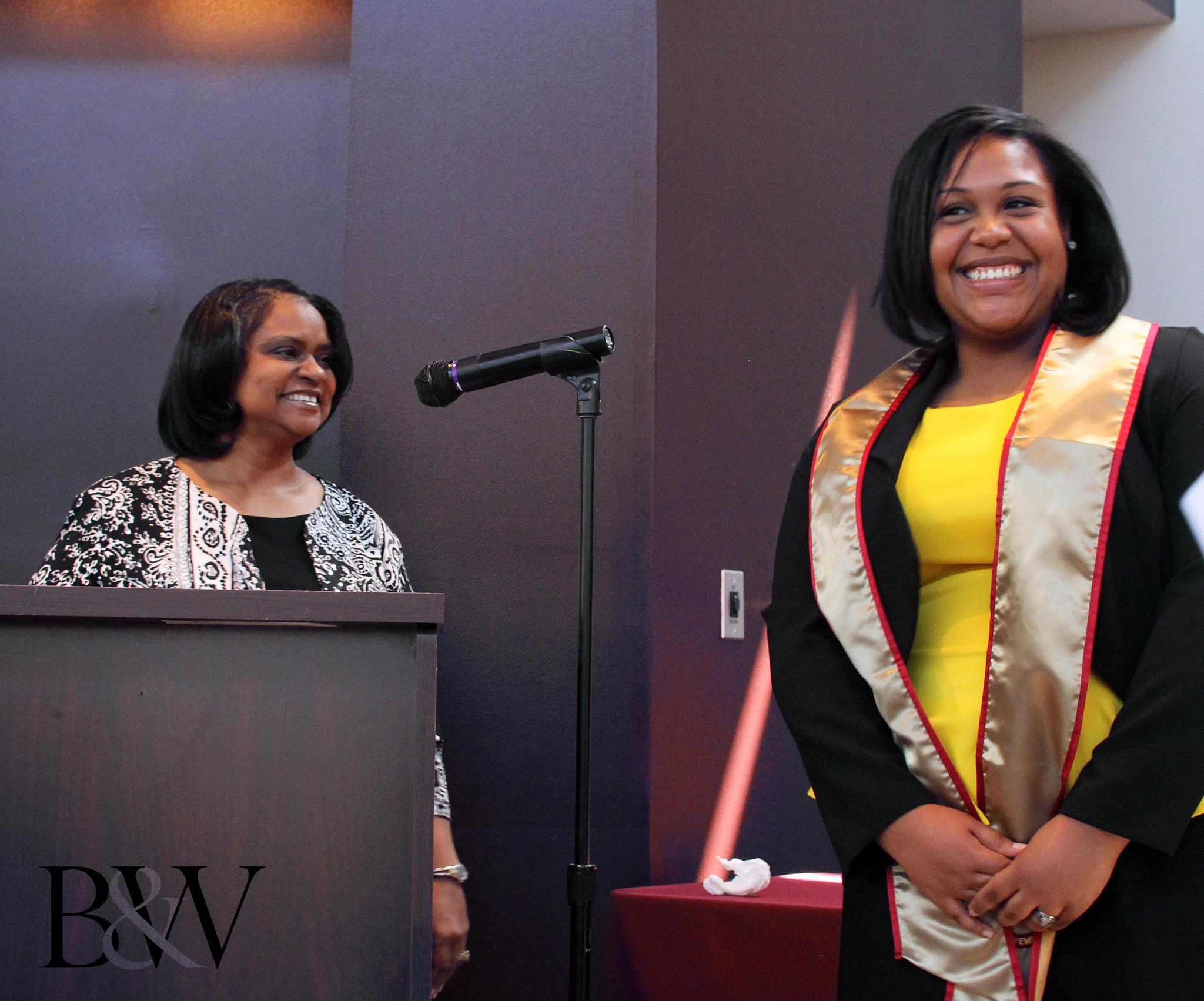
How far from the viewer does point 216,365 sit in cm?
259

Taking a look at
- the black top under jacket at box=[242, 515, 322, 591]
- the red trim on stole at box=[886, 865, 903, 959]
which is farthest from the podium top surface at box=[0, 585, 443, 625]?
the black top under jacket at box=[242, 515, 322, 591]

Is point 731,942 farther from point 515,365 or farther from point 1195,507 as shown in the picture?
point 1195,507

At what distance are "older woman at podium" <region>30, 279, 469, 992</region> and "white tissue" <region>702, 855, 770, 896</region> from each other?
500 mm

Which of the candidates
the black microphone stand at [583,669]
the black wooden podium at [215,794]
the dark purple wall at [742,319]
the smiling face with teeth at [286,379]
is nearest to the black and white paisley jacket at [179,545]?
the smiling face with teeth at [286,379]

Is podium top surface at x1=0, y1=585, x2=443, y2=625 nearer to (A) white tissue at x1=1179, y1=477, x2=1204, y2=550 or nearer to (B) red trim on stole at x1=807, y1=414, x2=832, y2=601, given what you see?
(B) red trim on stole at x1=807, y1=414, x2=832, y2=601

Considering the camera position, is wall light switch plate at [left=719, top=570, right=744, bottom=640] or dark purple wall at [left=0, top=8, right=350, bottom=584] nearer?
wall light switch plate at [left=719, top=570, right=744, bottom=640]

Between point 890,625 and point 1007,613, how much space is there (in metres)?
0.13

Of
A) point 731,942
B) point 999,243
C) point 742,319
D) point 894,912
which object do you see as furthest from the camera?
point 742,319

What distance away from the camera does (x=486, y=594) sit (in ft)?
9.00

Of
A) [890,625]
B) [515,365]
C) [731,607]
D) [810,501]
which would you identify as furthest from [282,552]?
[890,625]

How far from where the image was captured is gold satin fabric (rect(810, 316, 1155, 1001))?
1.35 metres

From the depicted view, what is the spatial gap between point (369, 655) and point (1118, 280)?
97 centimetres

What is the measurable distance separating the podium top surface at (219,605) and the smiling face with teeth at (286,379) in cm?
124

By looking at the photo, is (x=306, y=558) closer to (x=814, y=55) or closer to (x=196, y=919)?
(x=196, y=919)
